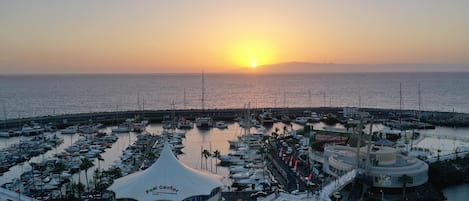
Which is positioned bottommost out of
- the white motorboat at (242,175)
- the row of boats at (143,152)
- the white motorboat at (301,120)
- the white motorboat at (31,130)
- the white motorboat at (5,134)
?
the white motorboat at (242,175)

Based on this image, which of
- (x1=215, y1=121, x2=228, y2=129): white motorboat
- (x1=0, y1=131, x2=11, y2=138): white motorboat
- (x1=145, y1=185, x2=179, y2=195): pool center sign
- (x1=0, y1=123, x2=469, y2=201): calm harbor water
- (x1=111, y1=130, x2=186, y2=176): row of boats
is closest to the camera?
(x1=145, y1=185, x2=179, y2=195): pool center sign

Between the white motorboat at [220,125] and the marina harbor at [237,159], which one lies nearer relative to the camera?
the marina harbor at [237,159]

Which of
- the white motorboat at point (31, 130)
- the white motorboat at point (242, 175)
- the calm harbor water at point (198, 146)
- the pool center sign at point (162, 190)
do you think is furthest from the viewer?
the white motorboat at point (31, 130)

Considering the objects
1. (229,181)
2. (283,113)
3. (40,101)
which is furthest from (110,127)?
(40,101)

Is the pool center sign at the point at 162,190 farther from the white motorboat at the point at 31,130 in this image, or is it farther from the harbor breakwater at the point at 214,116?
the harbor breakwater at the point at 214,116

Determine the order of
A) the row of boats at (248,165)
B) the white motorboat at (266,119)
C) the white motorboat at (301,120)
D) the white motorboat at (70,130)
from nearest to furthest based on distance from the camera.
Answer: the row of boats at (248,165) → the white motorboat at (70,130) → the white motorboat at (266,119) → the white motorboat at (301,120)

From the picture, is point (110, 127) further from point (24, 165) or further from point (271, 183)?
point (271, 183)

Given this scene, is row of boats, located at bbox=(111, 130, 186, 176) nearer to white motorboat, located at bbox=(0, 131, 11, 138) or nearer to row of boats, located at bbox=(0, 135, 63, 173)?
row of boats, located at bbox=(0, 135, 63, 173)

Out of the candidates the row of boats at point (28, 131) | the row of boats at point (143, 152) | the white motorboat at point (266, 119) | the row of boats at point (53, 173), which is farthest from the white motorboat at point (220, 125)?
the row of boats at point (28, 131)

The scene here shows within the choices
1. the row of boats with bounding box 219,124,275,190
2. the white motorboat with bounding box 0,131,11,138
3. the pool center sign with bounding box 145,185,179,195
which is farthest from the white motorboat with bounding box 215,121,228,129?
the pool center sign with bounding box 145,185,179,195
